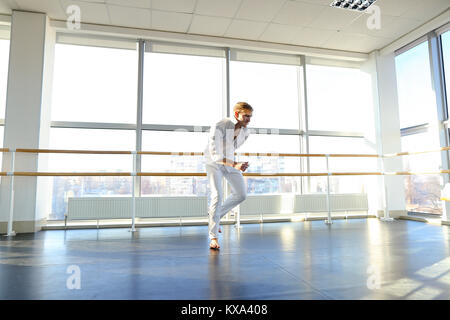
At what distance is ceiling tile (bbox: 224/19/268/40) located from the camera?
158 inches

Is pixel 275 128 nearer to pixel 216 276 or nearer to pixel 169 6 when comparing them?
pixel 169 6

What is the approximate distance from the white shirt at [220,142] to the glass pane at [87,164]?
2055 millimetres

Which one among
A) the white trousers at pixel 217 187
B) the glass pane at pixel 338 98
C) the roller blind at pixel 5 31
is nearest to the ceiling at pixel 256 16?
the roller blind at pixel 5 31

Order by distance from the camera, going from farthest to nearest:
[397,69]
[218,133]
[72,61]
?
[397,69]
[72,61]
[218,133]

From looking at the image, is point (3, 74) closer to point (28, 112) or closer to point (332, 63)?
point (28, 112)

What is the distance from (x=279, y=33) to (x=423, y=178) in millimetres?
3165

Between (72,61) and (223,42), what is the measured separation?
7.33 ft

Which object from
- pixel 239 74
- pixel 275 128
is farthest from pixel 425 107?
pixel 239 74

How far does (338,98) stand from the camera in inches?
198

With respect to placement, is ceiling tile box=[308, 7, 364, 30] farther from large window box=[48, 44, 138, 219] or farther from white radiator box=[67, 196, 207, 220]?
white radiator box=[67, 196, 207, 220]

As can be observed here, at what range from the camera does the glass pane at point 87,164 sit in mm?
3779

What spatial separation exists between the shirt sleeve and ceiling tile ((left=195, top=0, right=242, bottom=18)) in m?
2.07

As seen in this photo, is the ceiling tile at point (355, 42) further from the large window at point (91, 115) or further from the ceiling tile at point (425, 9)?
the large window at point (91, 115)
